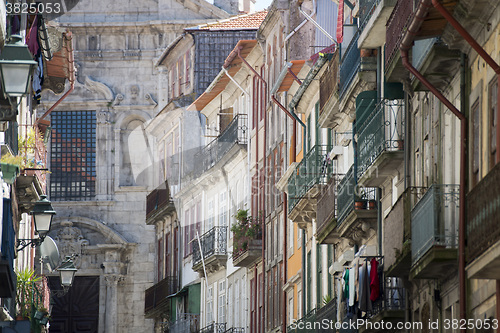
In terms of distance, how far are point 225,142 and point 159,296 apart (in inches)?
375

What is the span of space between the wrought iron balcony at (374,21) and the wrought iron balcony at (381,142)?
100 centimetres

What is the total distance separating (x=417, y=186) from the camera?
780 inches

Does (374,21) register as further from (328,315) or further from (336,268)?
(328,315)

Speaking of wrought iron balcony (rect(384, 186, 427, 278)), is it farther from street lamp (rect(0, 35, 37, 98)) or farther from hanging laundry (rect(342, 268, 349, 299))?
street lamp (rect(0, 35, 37, 98))

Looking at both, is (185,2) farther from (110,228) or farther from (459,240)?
(459,240)

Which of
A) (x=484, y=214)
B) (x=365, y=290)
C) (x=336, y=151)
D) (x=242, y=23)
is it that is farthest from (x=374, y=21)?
(x=242, y=23)

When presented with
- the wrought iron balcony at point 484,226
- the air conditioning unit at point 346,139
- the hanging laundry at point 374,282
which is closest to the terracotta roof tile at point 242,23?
the air conditioning unit at point 346,139

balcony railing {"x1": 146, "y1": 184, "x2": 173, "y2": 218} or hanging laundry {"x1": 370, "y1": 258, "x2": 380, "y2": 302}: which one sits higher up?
balcony railing {"x1": 146, "y1": 184, "x2": 173, "y2": 218}

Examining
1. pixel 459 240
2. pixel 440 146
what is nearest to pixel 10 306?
pixel 440 146

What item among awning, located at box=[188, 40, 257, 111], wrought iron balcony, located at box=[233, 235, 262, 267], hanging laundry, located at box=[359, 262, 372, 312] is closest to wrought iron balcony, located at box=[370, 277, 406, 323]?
hanging laundry, located at box=[359, 262, 372, 312]

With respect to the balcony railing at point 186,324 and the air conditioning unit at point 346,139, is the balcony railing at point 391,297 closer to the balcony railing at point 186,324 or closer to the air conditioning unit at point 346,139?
the air conditioning unit at point 346,139

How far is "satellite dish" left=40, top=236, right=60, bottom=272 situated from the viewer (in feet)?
110

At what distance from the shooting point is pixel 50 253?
111ft

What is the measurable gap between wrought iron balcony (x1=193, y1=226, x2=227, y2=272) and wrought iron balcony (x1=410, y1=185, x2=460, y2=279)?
23.9 metres
